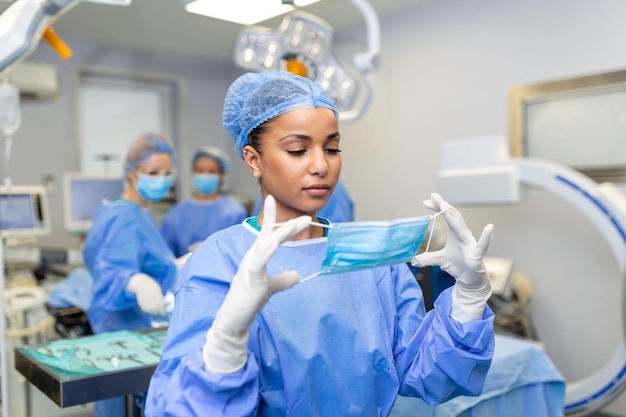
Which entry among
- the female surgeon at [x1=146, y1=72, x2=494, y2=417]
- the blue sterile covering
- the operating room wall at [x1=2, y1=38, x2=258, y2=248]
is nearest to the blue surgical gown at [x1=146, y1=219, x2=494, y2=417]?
the female surgeon at [x1=146, y1=72, x2=494, y2=417]

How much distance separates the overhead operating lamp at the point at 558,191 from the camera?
2.31 meters

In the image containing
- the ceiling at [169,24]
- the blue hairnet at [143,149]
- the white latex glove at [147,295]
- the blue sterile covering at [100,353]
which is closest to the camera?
the blue sterile covering at [100,353]

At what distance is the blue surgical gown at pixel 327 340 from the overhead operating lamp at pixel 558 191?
1446mm

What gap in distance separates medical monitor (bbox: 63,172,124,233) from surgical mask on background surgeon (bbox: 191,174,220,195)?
52cm

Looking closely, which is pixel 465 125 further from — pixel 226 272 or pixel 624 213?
pixel 226 272

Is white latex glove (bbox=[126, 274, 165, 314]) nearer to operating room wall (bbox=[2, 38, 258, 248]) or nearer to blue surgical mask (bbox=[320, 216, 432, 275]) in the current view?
blue surgical mask (bbox=[320, 216, 432, 275])

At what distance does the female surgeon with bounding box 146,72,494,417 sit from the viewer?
3.10ft

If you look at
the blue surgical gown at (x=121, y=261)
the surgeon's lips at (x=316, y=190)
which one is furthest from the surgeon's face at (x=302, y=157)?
the blue surgical gown at (x=121, y=261)

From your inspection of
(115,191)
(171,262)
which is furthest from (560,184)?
(115,191)

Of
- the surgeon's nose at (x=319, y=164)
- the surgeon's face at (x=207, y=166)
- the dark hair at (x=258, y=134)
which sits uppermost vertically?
the surgeon's face at (x=207, y=166)

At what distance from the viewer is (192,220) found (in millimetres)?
3385

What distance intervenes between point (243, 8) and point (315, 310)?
0.65 meters

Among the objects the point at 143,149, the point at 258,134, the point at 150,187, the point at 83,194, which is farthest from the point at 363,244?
the point at 83,194

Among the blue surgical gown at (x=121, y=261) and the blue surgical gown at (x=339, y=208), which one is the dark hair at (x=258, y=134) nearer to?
the blue surgical gown at (x=121, y=261)
